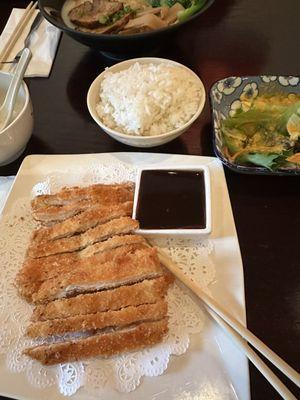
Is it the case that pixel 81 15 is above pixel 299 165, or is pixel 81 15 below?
above

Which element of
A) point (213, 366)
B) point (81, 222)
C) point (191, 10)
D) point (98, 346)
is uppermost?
point (191, 10)

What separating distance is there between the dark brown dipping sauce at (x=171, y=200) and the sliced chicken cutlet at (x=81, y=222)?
72 millimetres

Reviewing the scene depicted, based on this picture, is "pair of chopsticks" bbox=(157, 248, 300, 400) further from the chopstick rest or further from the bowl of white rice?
the chopstick rest

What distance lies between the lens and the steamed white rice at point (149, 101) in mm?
1483

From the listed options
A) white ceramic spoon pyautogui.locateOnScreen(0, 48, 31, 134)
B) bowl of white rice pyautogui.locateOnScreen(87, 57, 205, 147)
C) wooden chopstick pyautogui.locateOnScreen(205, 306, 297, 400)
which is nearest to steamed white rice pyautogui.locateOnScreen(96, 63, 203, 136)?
bowl of white rice pyautogui.locateOnScreen(87, 57, 205, 147)

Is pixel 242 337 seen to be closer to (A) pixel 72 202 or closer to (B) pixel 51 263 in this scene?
(B) pixel 51 263

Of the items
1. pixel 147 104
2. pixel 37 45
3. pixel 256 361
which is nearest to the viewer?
pixel 256 361

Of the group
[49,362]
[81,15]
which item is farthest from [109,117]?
[49,362]

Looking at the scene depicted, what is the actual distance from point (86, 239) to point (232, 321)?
1.72 feet

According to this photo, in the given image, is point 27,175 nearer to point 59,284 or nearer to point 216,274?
point 59,284

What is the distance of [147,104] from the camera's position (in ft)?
4.88

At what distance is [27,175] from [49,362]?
72 centimetres

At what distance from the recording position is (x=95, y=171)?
4.86 ft

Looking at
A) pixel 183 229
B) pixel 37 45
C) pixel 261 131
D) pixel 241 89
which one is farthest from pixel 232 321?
pixel 37 45
